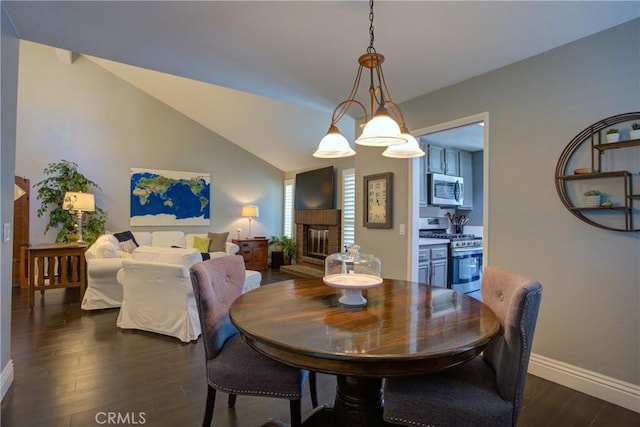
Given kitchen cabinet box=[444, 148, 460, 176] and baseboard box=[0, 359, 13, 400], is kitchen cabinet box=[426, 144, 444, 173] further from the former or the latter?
baseboard box=[0, 359, 13, 400]

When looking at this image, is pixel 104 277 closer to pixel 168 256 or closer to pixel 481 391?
pixel 168 256

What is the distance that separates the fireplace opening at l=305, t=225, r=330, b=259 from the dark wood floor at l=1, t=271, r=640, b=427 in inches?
145

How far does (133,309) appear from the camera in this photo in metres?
3.32

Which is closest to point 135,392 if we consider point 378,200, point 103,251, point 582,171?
point 103,251

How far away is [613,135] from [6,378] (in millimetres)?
4268

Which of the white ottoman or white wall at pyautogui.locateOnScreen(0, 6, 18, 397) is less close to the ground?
white wall at pyautogui.locateOnScreen(0, 6, 18, 397)

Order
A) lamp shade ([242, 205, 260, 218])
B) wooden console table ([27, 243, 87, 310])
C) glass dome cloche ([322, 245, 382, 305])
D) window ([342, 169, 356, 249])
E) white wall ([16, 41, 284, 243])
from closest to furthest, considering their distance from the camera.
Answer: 1. glass dome cloche ([322, 245, 382, 305])
2. wooden console table ([27, 243, 87, 310])
3. white wall ([16, 41, 284, 243])
4. window ([342, 169, 356, 249])
5. lamp shade ([242, 205, 260, 218])

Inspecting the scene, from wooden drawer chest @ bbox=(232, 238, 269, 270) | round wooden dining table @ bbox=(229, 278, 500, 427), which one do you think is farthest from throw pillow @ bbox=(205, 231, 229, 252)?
round wooden dining table @ bbox=(229, 278, 500, 427)

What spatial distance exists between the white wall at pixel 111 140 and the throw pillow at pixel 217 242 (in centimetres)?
61

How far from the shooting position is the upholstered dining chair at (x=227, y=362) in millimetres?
1440

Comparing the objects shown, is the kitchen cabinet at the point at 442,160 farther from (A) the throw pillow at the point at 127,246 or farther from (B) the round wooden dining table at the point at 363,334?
(A) the throw pillow at the point at 127,246

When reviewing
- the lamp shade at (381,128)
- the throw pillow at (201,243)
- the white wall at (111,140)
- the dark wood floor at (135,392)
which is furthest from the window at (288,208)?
the lamp shade at (381,128)

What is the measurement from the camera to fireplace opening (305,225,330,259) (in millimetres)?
6442

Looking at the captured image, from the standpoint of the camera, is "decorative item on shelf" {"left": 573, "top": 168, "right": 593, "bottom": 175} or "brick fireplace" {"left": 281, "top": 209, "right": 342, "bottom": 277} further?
"brick fireplace" {"left": 281, "top": 209, "right": 342, "bottom": 277}
